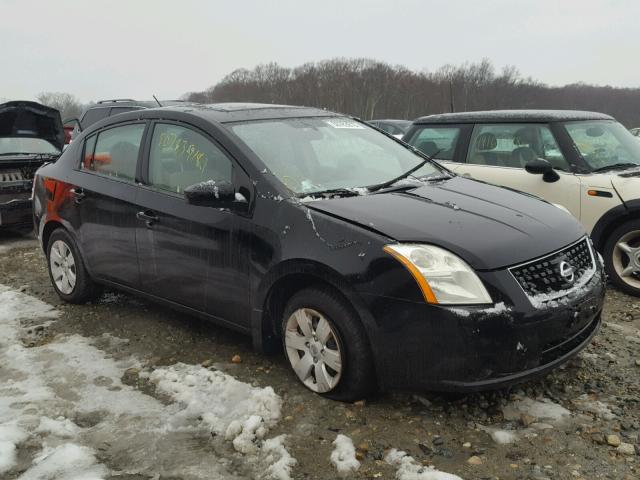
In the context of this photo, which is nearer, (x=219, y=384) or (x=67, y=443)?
(x=67, y=443)

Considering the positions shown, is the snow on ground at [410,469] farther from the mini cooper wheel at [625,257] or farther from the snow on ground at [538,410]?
the mini cooper wheel at [625,257]

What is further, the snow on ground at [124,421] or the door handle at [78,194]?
the door handle at [78,194]

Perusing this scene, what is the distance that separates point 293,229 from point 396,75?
100m

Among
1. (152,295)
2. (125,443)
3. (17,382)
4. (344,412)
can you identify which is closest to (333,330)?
(344,412)

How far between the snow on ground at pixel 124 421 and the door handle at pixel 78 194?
126 centimetres

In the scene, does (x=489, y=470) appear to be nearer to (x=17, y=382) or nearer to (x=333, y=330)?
(x=333, y=330)

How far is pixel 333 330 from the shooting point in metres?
3.12

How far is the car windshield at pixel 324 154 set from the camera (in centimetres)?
365

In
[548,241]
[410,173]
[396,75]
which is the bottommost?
[548,241]

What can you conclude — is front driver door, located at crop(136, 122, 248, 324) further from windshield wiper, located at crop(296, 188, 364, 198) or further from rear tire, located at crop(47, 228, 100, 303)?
rear tire, located at crop(47, 228, 100, 303)

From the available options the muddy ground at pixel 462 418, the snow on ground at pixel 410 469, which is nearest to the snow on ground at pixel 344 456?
the muddy ground at pixel 462 418

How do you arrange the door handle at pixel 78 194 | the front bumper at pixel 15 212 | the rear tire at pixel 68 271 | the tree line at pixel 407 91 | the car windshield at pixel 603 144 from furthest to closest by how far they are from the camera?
the tree line at pixel 407 91 < the front bumper at pixel 15 212 < the car windshield at pixel 603 144 < the rear tire at pixel 68 271 < the door handle at pixel 78 194

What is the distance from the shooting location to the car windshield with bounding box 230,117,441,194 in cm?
365

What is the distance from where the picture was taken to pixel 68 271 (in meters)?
5.08
